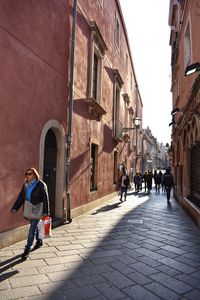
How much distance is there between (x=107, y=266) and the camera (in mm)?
4703

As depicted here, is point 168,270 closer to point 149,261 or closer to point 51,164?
point 149,261

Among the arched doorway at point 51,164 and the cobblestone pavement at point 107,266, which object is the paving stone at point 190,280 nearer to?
the cobblestone pavement at point 107,266

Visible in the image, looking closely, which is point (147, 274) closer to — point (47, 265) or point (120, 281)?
point (120, 281)

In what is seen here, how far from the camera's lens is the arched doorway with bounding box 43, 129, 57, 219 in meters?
8.05

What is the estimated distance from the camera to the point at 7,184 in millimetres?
5867

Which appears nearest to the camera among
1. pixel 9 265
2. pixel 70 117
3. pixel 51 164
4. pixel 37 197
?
pixel 9 265

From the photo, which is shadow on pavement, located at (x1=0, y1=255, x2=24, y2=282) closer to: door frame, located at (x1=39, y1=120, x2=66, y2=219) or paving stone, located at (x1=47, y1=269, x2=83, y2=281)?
paving stone, located at (x1=47, y1=269, x2=83, y2=281)

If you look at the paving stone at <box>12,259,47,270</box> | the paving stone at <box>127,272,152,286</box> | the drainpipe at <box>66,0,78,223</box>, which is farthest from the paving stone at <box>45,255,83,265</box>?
the drainpipe at <box>66,0,78,223</box>

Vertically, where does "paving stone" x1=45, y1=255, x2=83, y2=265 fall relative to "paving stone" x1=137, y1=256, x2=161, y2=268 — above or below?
above

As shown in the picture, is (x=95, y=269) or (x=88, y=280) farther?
(x=95, y=269)

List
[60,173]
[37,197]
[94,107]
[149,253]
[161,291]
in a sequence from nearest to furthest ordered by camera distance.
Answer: [161,291] → [37,197] → [149,253] → [60,173] → [94,107]

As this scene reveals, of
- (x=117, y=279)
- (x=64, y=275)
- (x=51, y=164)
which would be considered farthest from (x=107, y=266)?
(x=51, y=164)

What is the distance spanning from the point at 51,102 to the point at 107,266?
15.3 ft

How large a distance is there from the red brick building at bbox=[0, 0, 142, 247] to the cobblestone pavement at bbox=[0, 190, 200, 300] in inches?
44.5
